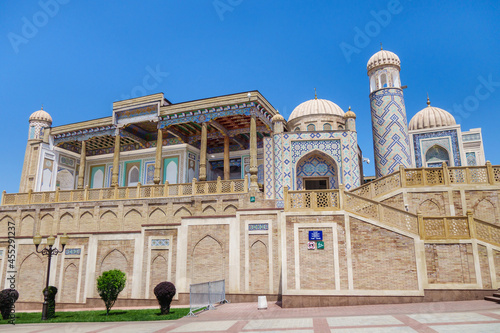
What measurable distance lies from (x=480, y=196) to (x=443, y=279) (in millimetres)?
4849

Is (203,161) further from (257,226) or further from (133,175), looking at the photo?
(133,175)

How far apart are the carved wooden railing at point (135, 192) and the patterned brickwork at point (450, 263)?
980 cm

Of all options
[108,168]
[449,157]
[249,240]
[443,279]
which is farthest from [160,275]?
[449,157]

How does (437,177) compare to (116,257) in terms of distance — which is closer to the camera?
(437,177)

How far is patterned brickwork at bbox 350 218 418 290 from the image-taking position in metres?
11.6

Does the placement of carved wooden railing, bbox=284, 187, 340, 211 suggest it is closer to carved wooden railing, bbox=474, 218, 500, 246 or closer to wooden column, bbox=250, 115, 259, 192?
carved wooden railing, bbox=474, 218, 500, 246

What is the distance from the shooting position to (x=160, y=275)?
609 inches

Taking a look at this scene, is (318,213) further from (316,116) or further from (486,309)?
(316,116)

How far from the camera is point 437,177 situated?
14961 millimetres

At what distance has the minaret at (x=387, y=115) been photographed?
65.6 ft

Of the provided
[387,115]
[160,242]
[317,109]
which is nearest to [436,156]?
[387,115]

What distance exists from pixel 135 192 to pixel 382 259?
1423cm

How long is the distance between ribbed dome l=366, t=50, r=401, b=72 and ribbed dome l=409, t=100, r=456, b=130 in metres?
5.74

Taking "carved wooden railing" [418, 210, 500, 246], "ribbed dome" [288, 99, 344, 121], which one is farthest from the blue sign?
"ribbed dome" [288, 99, 344, 121]
